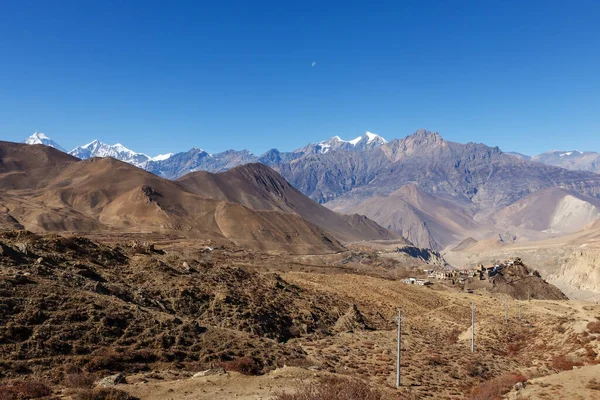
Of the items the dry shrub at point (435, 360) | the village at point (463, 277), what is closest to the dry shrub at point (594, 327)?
the dry shrub at point (435, 360)

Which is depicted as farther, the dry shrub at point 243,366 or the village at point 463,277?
the village at point 463,277

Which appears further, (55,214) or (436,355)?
(55,214)

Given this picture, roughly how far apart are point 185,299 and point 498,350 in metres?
30.6

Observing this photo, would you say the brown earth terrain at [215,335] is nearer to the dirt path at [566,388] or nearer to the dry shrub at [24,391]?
the dry shrub at [24,391]

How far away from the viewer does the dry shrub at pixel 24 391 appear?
1725 centimetres

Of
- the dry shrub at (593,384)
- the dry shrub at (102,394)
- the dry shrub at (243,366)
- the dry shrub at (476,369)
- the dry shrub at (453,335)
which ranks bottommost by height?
the dry shrub at (453,335)

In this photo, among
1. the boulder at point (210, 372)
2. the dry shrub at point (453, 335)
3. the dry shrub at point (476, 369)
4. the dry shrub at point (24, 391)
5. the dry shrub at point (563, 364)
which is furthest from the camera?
the dry shrub at point (453, 335)

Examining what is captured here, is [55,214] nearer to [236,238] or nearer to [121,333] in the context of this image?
[236,238]

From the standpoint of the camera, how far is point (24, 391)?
17766mm

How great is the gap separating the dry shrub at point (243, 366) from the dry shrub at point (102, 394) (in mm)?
6915

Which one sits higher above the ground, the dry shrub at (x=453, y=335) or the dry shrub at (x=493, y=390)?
the dry shrub at (x=493, y=390)

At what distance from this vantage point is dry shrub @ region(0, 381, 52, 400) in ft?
56.6

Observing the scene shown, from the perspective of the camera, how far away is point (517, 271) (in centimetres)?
11781

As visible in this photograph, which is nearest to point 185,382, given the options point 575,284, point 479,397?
point 479,397
